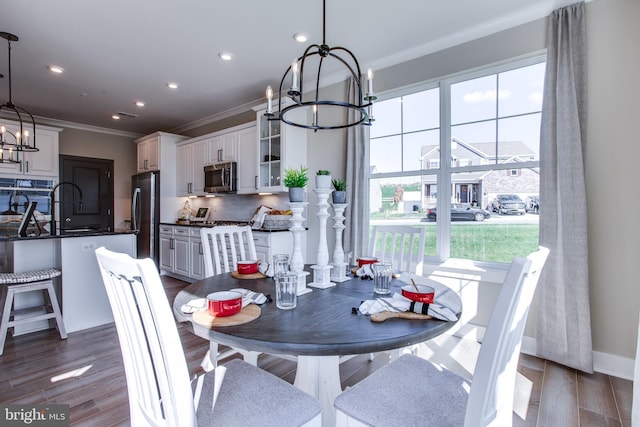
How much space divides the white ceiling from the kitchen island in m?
1.89

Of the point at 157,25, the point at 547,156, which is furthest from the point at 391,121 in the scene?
the point at 157,25

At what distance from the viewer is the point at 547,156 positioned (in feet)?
8.03

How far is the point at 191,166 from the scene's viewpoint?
5.44 m

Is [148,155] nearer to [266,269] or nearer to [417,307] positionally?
[266,269]

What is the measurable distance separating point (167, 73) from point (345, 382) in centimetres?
382

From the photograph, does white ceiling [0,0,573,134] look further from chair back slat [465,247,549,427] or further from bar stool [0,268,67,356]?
chair back slat [465,247,549,427]

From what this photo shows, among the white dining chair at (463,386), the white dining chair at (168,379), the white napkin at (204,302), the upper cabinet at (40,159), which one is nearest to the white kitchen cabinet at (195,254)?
the upper cabinet at (40,159)

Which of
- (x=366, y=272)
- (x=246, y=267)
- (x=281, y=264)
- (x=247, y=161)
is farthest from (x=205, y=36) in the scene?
(x=366, y=272)

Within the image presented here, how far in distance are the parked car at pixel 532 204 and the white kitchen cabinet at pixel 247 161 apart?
3150 mm

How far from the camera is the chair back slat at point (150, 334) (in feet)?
2.75

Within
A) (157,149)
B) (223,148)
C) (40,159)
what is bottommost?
(40,159)

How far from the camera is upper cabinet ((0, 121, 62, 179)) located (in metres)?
4.92

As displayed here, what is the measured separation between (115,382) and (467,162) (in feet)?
11.0

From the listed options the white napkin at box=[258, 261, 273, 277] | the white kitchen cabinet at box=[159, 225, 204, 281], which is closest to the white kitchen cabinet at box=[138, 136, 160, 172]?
the white kitchen cabinet at box=[159, 225, 204, 281]
